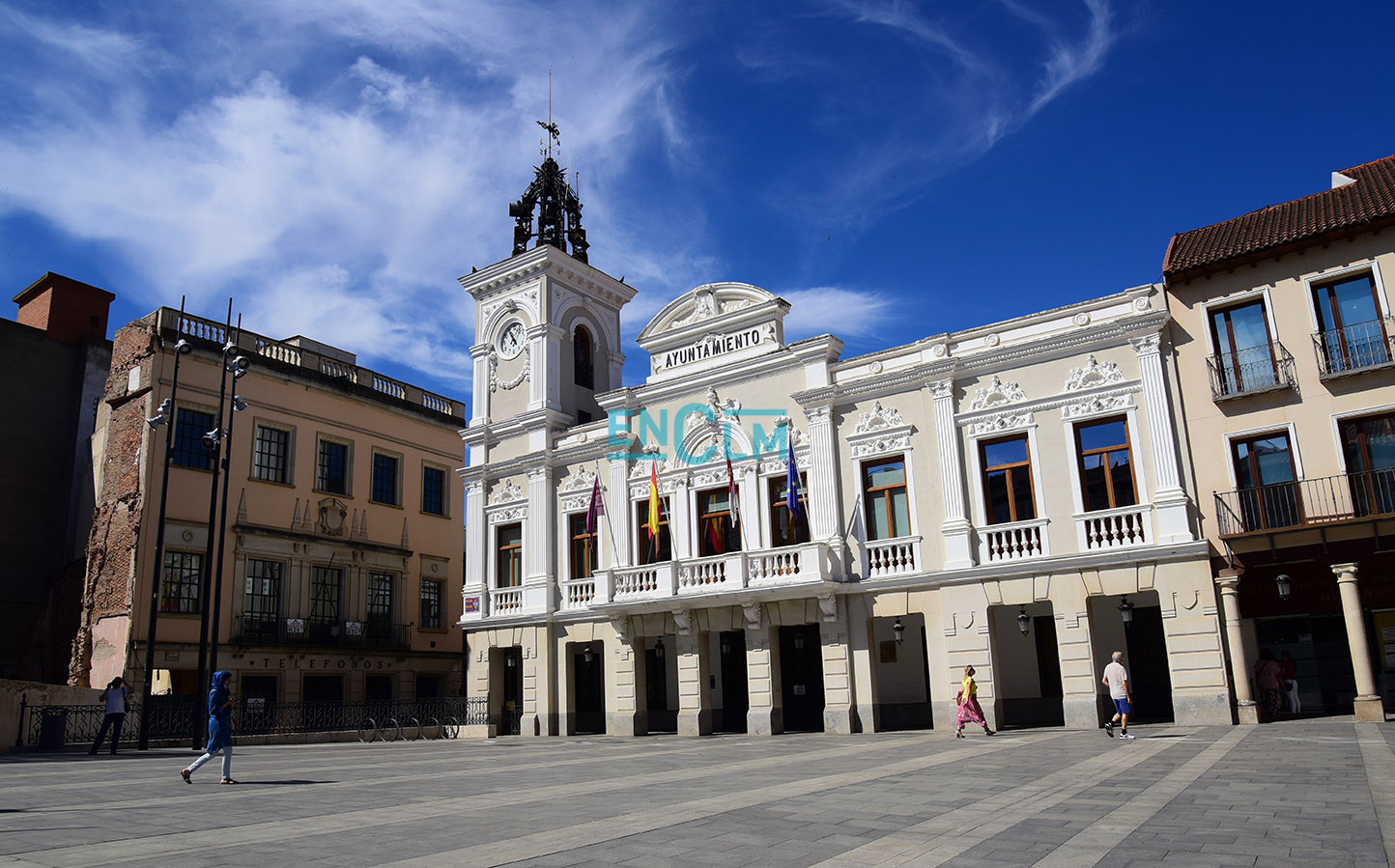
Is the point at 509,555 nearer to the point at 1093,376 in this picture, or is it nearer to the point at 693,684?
the point at 693,684

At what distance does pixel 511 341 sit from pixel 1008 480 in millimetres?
17580

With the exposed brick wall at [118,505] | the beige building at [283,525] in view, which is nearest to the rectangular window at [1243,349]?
the beige building at [283,525]

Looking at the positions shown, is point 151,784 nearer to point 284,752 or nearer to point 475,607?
point 284,752

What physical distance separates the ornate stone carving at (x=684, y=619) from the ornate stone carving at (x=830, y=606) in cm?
400

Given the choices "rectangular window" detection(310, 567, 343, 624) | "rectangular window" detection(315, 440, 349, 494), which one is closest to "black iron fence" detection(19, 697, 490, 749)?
"rectangular window" detection(310, 567, 343, 624)

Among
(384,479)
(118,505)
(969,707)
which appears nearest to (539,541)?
(384,479)

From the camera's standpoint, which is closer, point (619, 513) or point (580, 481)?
point (619, 513)

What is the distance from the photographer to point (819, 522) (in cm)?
2481

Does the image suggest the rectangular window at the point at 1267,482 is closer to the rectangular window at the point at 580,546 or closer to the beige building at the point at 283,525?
the rectangular window at the point at 580,546

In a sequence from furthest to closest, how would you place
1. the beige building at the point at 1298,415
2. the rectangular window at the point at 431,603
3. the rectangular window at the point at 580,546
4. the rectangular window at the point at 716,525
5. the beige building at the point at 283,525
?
the rectangular window at the point at 431,603 < the rectangular window at the point at 580,546 < the beige building at the point at 283,525 < the rectangular window at the point at 716,525 < the beige building at the point at 1298,415

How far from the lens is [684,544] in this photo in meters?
27.3

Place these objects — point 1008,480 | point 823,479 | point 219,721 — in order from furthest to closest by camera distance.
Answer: point 823,479 < point 1008,480 < point 219,721

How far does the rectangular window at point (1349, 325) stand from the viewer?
63.8 ft

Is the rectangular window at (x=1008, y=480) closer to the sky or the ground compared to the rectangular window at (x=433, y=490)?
closer to the ground
